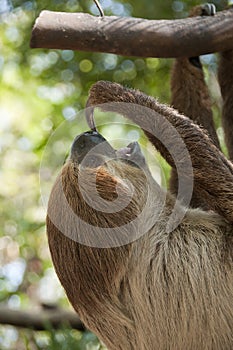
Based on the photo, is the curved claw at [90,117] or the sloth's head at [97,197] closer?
the sloth's head at [97,197]

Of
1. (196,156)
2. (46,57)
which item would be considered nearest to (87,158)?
(196,156)

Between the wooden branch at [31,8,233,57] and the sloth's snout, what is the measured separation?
0.60 meters

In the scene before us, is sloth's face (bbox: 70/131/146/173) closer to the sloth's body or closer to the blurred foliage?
the sloth's body

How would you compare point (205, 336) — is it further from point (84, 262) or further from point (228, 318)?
point (84, 262)

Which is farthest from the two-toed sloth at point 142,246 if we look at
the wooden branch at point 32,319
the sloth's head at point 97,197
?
the wooden branch at point 32,319

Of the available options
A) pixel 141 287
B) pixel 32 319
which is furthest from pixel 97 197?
pixel 32 319

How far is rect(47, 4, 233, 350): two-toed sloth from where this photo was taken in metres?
4.89

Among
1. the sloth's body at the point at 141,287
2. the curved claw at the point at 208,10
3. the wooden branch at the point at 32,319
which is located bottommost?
the wooden branch at the point at 32,319

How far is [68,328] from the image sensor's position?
22.5 feet

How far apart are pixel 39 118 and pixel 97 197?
4.95m

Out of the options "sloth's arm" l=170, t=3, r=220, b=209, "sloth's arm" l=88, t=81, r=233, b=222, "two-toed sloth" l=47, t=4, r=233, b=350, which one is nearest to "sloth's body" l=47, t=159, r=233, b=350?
"two-toed sloth" l=47, t=4, r=233, b=350

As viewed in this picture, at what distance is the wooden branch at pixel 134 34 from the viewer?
4758 mm

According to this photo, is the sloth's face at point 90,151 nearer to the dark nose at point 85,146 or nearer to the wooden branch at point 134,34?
the dark nose at point 85,146

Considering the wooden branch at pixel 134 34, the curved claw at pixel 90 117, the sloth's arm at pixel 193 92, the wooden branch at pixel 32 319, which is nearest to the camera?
the wooden branch at pixel 134 34
